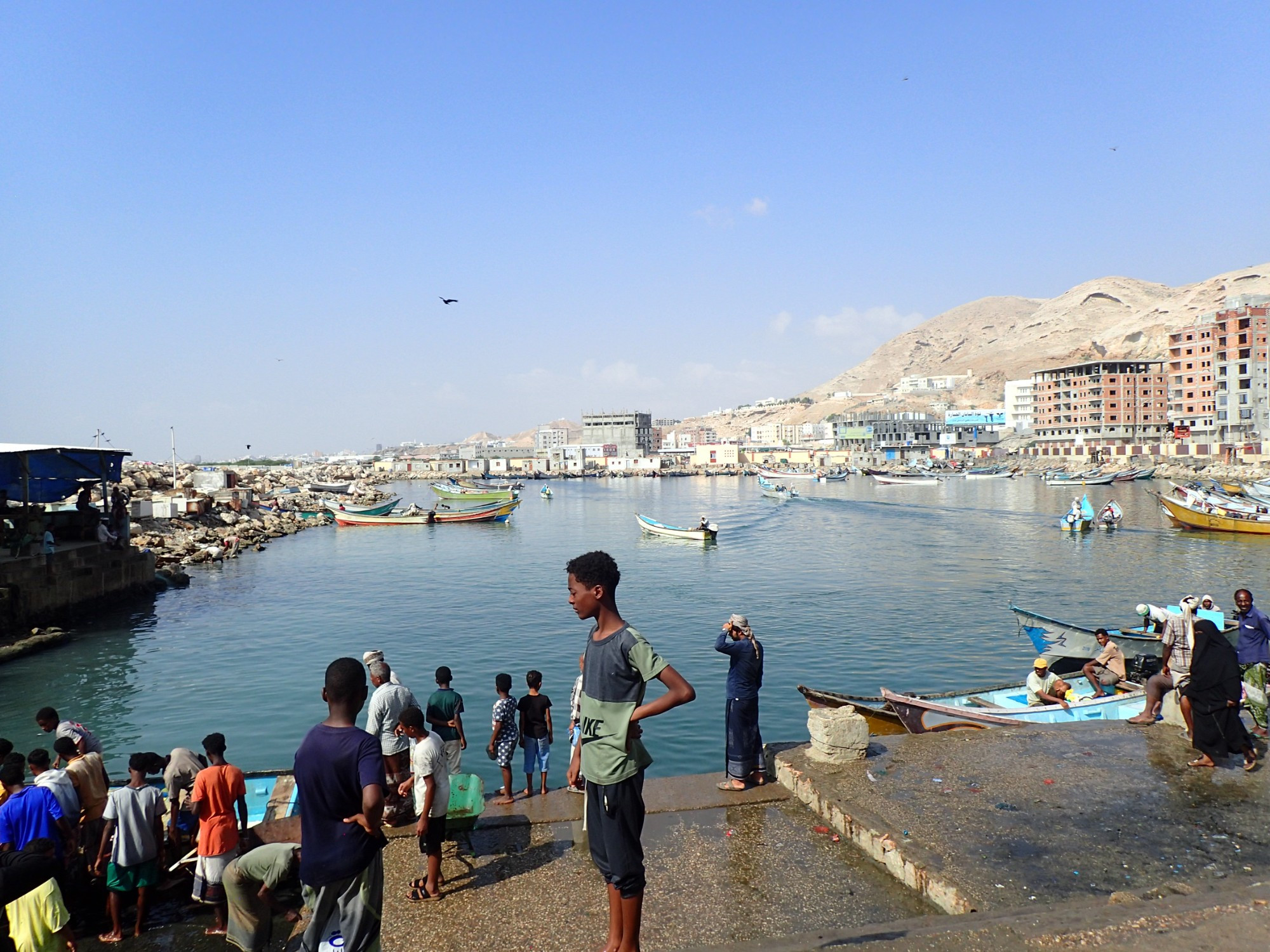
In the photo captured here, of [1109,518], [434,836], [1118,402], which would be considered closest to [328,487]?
[1109,518]

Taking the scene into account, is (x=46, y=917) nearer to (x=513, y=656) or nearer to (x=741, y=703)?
(x=741, y=703)

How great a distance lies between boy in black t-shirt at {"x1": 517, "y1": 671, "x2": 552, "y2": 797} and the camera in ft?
24.9

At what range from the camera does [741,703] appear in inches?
270

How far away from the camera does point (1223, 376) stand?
9500 centimetres

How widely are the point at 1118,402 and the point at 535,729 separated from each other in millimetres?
132367

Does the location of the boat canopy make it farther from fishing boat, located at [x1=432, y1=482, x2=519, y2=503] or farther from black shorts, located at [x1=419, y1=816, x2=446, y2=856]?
fishing boat, located at [x1=432, y1=482, x2=519, y2=503]

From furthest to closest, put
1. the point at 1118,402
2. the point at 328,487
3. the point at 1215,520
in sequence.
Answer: the point at 1118,402
the point at 328,487
the point at 1215,520

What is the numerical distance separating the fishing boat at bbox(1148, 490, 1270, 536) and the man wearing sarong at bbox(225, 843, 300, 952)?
49.5 meters

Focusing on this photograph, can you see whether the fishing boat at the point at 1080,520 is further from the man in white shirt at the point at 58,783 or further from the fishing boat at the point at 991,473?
the fishing boat at the point at 991,473

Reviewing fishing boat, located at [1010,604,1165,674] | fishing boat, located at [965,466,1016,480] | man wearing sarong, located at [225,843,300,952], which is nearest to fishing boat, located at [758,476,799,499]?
fishing boat, located at [965,466,1016,480]

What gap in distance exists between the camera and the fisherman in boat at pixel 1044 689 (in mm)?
10750

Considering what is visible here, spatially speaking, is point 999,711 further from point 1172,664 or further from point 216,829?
point 216,829

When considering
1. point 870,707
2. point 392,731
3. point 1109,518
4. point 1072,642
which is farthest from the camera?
point 1109,518

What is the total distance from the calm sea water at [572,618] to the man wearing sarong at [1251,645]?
20.9 ft
